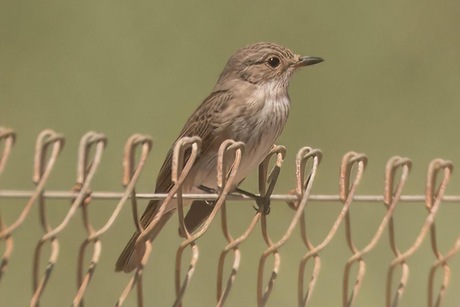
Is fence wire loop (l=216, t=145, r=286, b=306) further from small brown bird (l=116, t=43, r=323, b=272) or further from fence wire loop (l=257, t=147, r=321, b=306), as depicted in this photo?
small brown bird (l=116, t=43, r=323, b=272)

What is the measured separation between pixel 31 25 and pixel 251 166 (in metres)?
3.79

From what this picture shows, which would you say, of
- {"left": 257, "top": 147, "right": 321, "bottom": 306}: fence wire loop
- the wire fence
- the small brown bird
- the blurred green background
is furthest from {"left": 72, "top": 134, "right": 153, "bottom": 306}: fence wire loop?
the blurred green background

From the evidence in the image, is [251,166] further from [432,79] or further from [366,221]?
[432,79]

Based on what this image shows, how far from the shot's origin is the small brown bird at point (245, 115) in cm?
446

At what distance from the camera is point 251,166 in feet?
14.4

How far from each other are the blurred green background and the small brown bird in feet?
5.21

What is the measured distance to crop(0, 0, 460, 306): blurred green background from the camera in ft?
21.0

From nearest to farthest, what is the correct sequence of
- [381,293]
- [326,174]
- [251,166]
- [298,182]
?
1. [298,182]
2. [251,166]
3. [381,293]
4. [326,174]

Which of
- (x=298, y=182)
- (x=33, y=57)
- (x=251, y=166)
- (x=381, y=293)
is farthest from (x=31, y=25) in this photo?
(x=298, y=182)

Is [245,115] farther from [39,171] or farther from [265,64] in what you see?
[39,171]

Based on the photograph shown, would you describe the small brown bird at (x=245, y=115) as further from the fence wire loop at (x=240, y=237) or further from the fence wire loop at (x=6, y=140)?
the fence wire loop at (x=6, y=140)

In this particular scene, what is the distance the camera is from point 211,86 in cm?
762

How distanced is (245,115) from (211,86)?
120 inches

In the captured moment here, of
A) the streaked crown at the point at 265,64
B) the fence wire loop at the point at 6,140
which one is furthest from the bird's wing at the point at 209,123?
the fence wire loop at the point at 6,140
